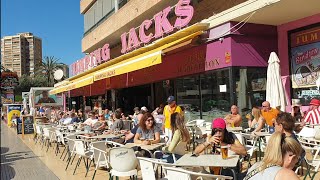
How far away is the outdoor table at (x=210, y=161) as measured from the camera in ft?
14.3

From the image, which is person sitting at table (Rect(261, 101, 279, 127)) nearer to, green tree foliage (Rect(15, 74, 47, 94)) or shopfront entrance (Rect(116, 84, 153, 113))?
shopfront entrance (Rect(116, 84, 153, 113))

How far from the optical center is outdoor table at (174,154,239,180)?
436cm

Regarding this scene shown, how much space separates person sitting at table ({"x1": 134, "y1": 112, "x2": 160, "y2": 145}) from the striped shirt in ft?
15.1

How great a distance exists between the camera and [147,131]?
7242 mm

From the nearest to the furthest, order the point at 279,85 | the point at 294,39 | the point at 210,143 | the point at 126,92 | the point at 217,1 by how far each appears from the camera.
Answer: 1. the point at 210,143
2. the point at 279,85
3. the point at 294,39
4. the point at 217,1
5. the point at 126,92

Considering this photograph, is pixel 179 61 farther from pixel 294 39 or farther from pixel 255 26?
pixel 294 39

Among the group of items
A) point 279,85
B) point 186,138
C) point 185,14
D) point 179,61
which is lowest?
point 186,138

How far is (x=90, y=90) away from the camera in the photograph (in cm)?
2950

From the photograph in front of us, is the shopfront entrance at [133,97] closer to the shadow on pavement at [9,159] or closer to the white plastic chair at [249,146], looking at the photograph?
the shadow on pavement at [9,159]

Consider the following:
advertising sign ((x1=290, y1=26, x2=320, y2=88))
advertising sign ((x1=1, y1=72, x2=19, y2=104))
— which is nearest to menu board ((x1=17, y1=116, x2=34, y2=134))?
advertising sign ((x1=290, y1=26, x2=320, y2=88))

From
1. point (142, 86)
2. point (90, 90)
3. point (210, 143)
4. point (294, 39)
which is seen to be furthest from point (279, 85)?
point (90, 90)

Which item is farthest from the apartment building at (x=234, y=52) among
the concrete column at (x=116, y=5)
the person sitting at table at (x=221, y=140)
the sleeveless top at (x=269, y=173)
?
the concrete column at (x=116, y=5)

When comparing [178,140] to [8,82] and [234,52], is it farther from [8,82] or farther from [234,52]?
[8,82]

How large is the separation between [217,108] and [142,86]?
858cm
